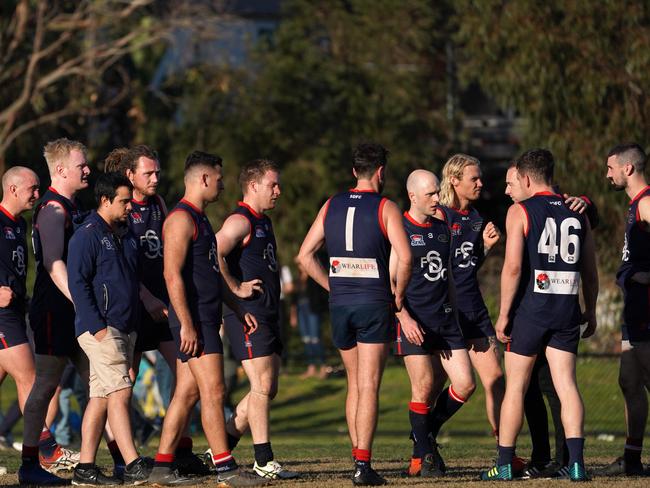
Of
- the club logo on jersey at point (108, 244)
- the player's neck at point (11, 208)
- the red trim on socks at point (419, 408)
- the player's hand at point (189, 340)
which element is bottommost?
the red trim on socks at point (419, 408)

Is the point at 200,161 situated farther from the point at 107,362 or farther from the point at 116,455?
the point at 116,455

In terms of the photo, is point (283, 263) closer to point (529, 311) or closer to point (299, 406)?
point (299, 406)

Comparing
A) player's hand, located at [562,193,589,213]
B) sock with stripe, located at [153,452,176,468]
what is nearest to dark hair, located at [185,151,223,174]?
sock with stripe, located at [153,452,176,468]

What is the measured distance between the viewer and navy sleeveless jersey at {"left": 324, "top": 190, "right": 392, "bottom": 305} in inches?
368

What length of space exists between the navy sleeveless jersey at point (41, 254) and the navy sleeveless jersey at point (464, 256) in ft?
9.87

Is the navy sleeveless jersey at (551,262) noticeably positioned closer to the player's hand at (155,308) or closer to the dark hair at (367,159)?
the dark hair at (367,159)

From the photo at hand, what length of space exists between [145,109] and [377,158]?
21568 mm

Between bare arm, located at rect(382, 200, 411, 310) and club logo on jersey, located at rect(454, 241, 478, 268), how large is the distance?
1315 millimetres

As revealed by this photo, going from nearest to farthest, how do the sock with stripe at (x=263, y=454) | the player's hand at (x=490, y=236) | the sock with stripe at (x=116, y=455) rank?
the sock with stripe at (x=263, y=454), the sock with stripe at (x=116, y=455), the player's hand at (x=490, y=236)

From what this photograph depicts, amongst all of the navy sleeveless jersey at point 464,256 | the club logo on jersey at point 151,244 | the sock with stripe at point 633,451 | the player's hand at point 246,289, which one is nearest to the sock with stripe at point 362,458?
the player's hand at point 246,289

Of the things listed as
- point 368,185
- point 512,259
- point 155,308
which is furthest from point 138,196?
point 512,259

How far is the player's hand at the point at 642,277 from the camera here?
10.0m

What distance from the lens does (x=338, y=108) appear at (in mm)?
29344

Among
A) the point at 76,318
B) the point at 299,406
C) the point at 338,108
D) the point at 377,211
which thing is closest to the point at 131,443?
the point at 76,318
